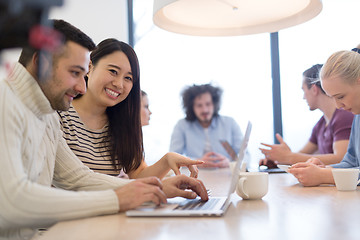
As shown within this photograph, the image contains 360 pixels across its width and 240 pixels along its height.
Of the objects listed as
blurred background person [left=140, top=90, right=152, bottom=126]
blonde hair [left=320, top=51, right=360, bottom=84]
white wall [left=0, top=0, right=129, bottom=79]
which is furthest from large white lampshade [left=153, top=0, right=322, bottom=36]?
white wall [left=0, top=0, right=129, bottom=79]

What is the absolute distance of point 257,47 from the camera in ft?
13.2

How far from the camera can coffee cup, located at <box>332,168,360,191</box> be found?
1261 mm

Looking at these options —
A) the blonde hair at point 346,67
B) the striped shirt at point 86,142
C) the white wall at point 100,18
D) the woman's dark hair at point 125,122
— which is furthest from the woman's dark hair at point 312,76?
the white wall at point 100,18

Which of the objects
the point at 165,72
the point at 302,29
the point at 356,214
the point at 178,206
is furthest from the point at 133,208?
the point at 302,29

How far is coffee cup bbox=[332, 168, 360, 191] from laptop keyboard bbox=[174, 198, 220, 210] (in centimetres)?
43

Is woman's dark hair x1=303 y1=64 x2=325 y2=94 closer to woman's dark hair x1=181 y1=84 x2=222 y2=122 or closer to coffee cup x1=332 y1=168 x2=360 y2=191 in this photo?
woman's dark hair x1=181 y1=84 x2=222 y2=122

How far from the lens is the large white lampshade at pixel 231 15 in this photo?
1.52 m

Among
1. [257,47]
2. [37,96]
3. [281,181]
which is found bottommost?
[281,181]

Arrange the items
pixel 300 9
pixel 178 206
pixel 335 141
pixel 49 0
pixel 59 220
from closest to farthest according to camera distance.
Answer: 1. pixel 49 0
2. pixel 59 220
3. pixel 178 206
4. pixel 300 9
5. pixel 335 141

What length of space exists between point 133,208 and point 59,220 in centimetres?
18

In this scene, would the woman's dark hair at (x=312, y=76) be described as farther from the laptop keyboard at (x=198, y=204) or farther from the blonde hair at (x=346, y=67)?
the laptop keyboard at (x=198, y=204)

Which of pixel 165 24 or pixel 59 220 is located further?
pixel 165 24

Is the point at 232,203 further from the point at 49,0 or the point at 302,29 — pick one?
the point at 302,29

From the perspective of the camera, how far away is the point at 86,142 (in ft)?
5.31
